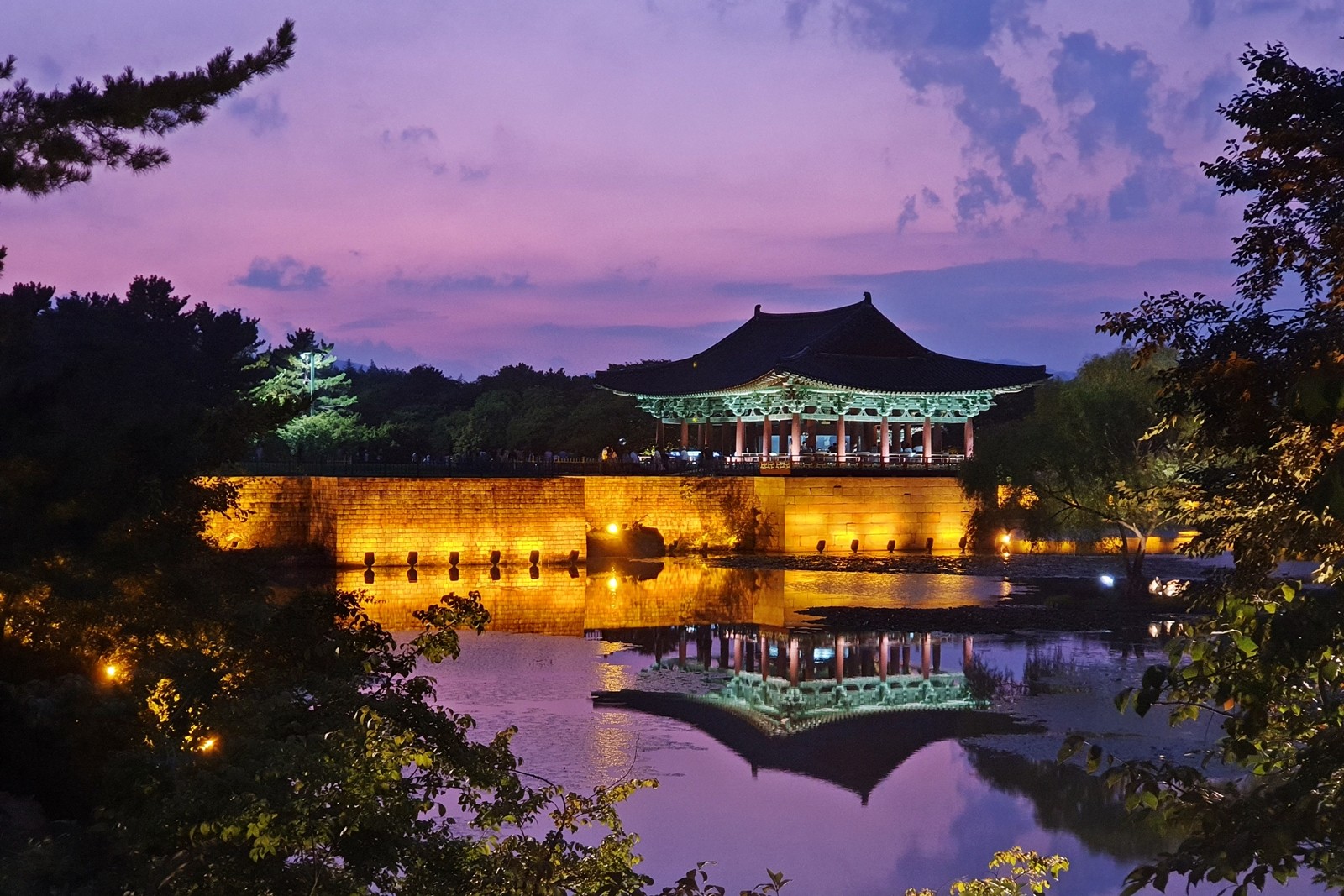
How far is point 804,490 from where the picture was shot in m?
36.3

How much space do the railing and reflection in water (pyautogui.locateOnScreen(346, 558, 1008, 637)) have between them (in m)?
4.11

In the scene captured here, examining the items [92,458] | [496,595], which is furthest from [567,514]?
[92,458]

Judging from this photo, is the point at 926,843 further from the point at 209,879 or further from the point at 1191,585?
the point at 209,879

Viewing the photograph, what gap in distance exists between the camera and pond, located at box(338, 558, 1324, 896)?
11.0 meters

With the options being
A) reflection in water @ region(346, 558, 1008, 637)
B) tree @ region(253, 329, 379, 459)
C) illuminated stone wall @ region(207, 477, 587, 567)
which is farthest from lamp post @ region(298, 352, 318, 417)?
reflection in water @ region(346, 558, 1008, 637)

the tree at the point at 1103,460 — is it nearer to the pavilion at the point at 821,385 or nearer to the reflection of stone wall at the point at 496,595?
the pavilion at the point at 821,385

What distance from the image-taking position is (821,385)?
3788 centimetres

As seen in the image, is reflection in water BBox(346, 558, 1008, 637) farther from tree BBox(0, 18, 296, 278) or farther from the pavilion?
tree BBox(0, 18, 296, 278)

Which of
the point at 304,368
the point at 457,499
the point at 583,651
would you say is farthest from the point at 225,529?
the point at 583,651

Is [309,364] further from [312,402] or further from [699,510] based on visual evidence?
[699,510]

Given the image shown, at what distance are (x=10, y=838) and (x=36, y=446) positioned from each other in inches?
128

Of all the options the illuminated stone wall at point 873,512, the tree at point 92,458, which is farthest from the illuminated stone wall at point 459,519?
the tree at point 92,458

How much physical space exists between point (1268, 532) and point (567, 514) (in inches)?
1104

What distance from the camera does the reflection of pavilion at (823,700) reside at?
14.4 meters
